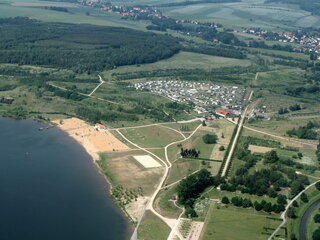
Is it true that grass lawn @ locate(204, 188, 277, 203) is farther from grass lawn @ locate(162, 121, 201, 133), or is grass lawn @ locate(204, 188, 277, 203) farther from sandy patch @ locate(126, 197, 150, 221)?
grass lawn @ locate(162, 121, 201, 133)

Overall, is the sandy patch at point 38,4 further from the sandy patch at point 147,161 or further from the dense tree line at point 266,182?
the dense tree line at point 266,182

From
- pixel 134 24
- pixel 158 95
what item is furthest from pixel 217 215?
pixel 134 24

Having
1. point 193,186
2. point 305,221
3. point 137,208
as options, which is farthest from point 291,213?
point 137,208

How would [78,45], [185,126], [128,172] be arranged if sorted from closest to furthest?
[128,172], [185,126], [78,45]

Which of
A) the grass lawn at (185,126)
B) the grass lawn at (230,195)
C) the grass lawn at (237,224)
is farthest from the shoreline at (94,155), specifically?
the grass lawn at (185,126)

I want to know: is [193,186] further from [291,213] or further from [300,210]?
[300,210]

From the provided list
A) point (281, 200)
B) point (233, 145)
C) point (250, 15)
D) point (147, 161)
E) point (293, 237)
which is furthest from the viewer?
point (250, 15)

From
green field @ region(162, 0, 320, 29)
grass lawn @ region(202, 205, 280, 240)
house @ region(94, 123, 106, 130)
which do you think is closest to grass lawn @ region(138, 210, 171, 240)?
grass lawn @ region(202, 205, 280, 240)
